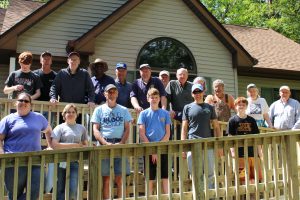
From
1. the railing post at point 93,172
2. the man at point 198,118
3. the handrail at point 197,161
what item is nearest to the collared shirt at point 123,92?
the man at point 198,118

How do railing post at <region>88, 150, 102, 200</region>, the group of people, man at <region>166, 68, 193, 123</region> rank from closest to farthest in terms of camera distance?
1. railing post at <region>88, 150, 102, 200</region>
2. the group of people
3. man at <region>166, 68, 193, 123</region>

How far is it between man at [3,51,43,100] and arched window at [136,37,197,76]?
5741 millimetres

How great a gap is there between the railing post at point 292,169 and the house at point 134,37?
266 inches

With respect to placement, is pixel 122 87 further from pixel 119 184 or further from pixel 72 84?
pixel 119 184

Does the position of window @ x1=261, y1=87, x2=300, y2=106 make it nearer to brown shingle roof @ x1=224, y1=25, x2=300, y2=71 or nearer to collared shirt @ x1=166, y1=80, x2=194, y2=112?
brown shingle roof @ x1=224, y1=25, x2=300, y2=71

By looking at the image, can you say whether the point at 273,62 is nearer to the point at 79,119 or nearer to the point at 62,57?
the point at 62,57

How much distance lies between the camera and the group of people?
14.5 ft

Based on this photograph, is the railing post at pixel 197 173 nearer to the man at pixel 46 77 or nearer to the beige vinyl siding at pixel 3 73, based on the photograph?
the man at pixel 46 77

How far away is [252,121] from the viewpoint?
18.4 feet

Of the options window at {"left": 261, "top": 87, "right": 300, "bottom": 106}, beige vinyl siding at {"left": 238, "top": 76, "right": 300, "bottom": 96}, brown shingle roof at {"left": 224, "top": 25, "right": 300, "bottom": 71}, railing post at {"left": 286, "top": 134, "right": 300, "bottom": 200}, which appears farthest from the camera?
window at {"left": 261, "top": 87, "right": 300, "bottom": 106}

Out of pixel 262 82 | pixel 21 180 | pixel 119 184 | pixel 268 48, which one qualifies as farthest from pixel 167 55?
pixel 21 180

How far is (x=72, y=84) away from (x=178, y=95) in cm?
191

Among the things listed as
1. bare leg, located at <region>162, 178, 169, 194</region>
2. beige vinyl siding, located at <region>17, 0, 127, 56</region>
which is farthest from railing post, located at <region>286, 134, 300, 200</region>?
beige vinyl siding, located at <region>17, 0, 127, 56</region>

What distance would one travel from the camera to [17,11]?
1307 centimetres
